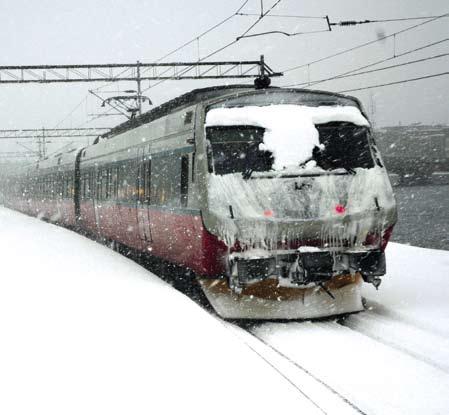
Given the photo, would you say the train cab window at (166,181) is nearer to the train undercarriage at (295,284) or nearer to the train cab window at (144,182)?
the train cab window at (144,182)

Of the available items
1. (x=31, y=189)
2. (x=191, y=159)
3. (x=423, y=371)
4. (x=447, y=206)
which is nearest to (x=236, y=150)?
(x=191, y=159)

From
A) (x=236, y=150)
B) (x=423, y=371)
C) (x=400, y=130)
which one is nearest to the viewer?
(x=423, y=371)

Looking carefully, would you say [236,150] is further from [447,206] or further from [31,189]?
[447,206]

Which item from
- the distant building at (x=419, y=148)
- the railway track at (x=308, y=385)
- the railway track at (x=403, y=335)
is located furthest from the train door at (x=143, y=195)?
the distant building at (x=419, y=148)

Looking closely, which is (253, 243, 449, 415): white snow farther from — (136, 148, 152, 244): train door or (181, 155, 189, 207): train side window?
(136, 148, 152, 244): train door

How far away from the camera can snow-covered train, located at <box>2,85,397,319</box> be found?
24.7 feet

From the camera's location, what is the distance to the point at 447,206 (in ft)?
152

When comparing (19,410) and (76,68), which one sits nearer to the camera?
(19,410)

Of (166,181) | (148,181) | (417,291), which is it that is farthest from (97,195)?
(417,291)

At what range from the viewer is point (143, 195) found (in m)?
11.4

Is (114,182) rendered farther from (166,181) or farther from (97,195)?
(166,181)

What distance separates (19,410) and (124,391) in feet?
2.47

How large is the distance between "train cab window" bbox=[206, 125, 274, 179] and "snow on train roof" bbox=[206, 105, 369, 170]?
8 centimetres

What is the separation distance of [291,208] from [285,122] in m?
1.20
